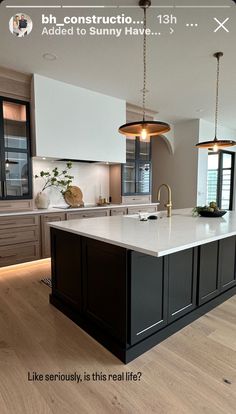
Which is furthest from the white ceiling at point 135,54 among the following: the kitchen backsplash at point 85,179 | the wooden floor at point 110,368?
the wooden floor at point 110,368

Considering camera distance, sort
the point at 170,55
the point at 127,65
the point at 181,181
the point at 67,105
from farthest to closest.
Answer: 1. the point at 181,181
2. the point at 67,105
3. the point at 127,65
4. the point at 170,55

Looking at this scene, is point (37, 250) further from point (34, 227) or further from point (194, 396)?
point (194, 396)

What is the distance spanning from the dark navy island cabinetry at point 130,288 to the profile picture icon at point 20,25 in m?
2.09

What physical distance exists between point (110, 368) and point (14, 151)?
3.07m

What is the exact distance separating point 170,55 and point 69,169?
253 cm

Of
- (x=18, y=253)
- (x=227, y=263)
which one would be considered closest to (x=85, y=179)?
(x=18, y=253)

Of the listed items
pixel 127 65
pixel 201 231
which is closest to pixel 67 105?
pixel 127 65

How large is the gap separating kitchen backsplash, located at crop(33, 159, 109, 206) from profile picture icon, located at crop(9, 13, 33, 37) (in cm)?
194

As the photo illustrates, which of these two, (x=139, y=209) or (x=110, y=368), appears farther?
(x=139, y=209)

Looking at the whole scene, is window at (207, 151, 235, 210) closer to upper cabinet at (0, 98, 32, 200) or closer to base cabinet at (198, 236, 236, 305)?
base cabinet at (198, 236, 236, 305)

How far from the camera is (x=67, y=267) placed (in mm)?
2223

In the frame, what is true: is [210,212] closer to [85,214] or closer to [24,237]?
[85,214]

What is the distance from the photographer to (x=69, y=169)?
453 cm

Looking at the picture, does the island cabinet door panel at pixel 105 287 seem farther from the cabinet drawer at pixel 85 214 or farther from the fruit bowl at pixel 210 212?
the cabinet drawer at pixel 85 214
